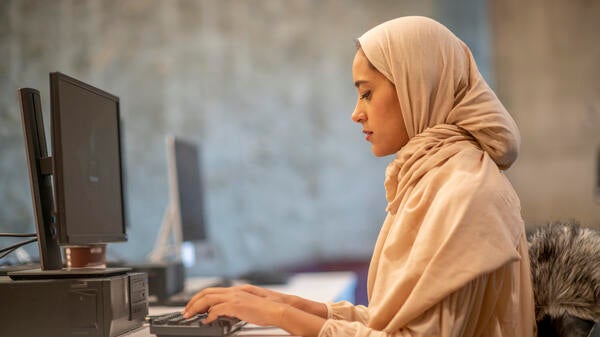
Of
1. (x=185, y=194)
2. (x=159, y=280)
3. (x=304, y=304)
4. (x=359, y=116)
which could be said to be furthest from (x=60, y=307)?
(x=185, y=194)

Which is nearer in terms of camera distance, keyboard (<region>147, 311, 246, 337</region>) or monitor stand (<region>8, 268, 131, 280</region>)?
keyboard (<region>147, 311, 246, 337</region>)

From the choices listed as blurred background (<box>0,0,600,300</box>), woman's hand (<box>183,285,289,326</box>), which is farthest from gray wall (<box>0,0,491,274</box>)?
woman's hand (<box>183,285,289,326</box>)

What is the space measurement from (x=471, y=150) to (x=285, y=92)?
2950 mm

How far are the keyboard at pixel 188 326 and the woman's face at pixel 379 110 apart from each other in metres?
0.50

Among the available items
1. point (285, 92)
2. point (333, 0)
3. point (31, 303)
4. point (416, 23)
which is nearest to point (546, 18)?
point (333, 0)

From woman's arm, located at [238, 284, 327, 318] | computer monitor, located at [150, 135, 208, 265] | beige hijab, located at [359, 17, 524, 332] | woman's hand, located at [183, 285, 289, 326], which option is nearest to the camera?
beige hijab, located at [359, 17, 524, 332]

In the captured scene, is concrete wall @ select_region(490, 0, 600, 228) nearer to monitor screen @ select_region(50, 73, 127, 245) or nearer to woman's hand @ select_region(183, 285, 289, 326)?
monitor screen @ select_region(50, 73, 127, 245)

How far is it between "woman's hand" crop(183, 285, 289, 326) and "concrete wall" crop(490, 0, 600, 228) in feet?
10.1

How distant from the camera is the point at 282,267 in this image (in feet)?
13.3

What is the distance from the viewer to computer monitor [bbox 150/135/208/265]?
2.63 meters

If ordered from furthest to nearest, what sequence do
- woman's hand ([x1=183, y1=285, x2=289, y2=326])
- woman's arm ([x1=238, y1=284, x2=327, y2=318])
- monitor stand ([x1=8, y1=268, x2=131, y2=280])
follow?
woman's arm ([x1=238, y1=284, x2=327, y2=318]) < monitor stand ([x1=8, y1=268, x2=131, y2=280]) < woman's hand ([x1=183, y1=285, x2=289, y2=326])

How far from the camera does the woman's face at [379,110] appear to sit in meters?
1.37

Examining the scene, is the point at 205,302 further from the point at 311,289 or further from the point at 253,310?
the point at 311,289

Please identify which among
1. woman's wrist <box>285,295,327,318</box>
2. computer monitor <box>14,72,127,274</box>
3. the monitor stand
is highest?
computer monitor <box>14,72,127,274</box>
